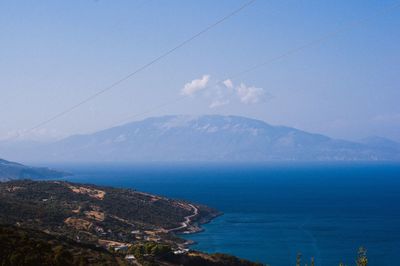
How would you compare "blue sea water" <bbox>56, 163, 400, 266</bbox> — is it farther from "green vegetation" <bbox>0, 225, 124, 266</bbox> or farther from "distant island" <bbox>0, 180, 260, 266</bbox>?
"green vegetation" <bbox>0, 225, 124, 266</bbox>

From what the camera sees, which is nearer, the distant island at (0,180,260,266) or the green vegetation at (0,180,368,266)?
the green vegetation at (0,180,368,266)

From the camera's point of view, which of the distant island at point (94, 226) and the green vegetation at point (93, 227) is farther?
the distant island at point (94, 226)

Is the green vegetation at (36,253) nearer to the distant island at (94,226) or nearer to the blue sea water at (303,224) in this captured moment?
the distant island at (94,226)

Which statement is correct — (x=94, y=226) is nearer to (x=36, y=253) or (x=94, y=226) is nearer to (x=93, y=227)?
(x=93, y=227)

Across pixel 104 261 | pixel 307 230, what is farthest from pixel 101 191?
pixel 104 261

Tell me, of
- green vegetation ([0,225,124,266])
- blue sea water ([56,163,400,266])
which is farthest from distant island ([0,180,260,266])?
blue sea water ([56,163,400,266])

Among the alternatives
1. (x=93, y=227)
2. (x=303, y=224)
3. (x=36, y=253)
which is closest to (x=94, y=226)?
(x=93, y=227)

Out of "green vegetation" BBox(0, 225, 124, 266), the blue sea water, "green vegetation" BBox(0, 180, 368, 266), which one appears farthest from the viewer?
the blue sea water

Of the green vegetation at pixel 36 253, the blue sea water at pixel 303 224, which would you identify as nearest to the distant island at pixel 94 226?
the green vegetation at pixel 36 253

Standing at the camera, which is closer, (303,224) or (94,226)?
(94,226)
